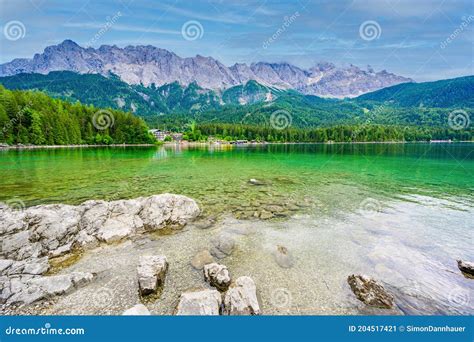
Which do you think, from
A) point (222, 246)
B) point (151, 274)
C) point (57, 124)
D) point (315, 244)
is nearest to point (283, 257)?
point (315, 244)

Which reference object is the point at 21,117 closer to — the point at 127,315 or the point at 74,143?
the point at 74,143

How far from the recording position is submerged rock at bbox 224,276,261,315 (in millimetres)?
7535

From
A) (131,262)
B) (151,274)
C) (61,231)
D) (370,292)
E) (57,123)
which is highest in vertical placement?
(57,123)

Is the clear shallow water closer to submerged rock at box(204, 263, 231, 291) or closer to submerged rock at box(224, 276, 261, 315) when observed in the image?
submerged rock at box(204, 263, 231, 291)

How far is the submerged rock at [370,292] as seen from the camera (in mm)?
8281

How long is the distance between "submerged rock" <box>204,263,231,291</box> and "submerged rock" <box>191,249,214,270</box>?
87cm

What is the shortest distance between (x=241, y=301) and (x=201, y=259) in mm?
3934

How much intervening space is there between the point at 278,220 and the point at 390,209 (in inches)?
384

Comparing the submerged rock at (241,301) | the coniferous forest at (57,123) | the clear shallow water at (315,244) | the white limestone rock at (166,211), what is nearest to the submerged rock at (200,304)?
the submerged rock at (241,301)

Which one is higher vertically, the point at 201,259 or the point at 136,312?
the point at 136,312

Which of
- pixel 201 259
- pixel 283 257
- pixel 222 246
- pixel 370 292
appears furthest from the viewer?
pixel 222 246

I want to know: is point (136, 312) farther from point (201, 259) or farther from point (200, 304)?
point (201, 259)

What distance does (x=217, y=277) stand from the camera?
30.5 feet

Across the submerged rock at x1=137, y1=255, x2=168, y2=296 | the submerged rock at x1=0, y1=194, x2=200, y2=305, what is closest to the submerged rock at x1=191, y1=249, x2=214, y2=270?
the submerged rock at x1=137, y1=255, x2=168, y2=296
